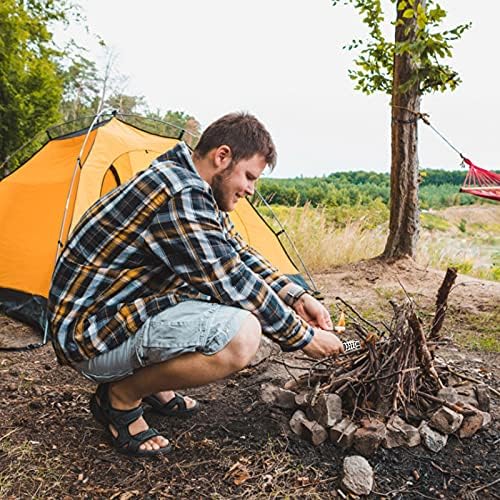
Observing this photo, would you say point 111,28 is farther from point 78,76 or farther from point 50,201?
point 50,201

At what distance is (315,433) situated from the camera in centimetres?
191

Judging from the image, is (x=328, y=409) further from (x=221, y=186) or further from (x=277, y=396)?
(x=221, y=186)

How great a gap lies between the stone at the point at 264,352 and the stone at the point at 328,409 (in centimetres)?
85

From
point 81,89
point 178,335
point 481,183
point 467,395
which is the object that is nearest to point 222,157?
point 178,335

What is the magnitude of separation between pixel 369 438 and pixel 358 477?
154 mm

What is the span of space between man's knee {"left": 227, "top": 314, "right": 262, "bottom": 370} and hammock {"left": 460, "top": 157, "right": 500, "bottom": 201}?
331 cm

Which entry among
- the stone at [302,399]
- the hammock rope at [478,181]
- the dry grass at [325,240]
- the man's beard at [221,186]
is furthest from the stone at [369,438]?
the dry grass at [325,240]

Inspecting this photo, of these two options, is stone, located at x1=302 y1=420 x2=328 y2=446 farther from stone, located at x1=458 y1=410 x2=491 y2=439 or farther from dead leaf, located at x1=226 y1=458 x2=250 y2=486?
stone, located at x1=458 y1=410 x2=491 y2=439

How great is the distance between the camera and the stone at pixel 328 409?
192 cm

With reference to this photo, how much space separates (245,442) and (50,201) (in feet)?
7.94

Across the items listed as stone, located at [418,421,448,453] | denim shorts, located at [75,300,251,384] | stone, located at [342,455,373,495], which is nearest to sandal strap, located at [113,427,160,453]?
denim shorts, located at [75,300,251,384]

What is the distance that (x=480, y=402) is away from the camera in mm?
2094

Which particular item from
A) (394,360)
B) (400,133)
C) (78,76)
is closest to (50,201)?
(394,360)

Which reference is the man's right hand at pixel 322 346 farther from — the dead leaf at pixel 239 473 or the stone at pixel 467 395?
the stone at pixel 467 395
